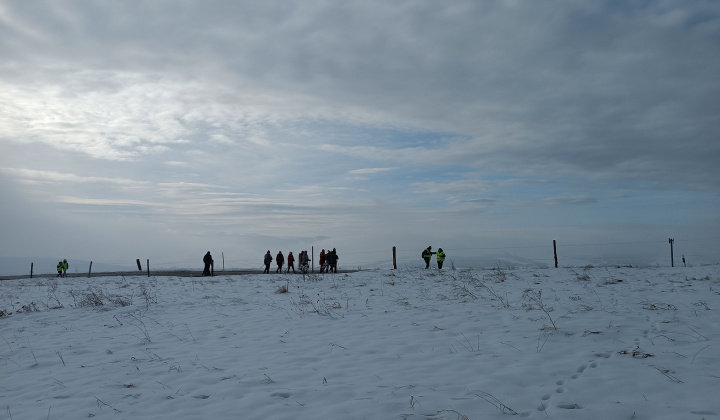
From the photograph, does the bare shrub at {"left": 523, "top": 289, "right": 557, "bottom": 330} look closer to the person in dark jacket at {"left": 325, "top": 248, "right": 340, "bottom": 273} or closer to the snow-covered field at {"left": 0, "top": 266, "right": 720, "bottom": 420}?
the snow-covered field at {"left": 0, "top": 266, "right": 720, "bottom": 420}

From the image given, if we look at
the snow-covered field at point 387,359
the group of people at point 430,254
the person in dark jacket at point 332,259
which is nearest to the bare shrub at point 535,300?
the snow-covered field at point 387,359

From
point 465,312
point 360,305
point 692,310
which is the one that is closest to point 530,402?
point 465,312

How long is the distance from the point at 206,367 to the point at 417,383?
11.2ft

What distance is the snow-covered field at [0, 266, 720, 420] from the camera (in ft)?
16.9

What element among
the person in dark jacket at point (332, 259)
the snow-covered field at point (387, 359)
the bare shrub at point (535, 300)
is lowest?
the snow-covered field at point (387, 359)

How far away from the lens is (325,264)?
34375mm

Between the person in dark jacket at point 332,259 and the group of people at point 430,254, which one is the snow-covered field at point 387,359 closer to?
the group of people at point 430,254

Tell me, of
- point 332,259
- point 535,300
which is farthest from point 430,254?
point 535,300

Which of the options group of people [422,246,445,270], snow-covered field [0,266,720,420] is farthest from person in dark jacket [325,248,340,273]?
snow-covered field [0,266,720,420]

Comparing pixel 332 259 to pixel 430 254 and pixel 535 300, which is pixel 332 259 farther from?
pixel 535 300

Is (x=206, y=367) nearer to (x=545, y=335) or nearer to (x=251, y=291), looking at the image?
(x=545, y=335)

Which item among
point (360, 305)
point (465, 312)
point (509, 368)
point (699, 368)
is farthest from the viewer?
point (360, 305)

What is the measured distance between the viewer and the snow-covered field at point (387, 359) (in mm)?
5137

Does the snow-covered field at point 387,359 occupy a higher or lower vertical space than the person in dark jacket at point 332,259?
lower
